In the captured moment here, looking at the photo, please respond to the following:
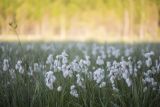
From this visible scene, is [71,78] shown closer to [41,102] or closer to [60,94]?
[60,94]

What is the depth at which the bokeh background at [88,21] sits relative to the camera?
13.6 m

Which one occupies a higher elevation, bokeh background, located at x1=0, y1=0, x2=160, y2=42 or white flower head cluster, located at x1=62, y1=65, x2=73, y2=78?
bokeh background, located at x1=0, y1=0, x2=160, y2=42

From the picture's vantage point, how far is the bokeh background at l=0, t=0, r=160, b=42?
13586 millimetres

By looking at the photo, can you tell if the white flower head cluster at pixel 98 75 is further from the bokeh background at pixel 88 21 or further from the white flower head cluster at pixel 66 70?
the bokeh background at pixel 88 21

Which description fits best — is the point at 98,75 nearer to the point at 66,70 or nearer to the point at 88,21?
the point at 66,70

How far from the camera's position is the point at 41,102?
2332mm

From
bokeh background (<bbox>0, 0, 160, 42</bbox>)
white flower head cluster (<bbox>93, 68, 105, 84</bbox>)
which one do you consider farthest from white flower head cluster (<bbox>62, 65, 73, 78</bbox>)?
bokeh background (<bbox>0, 0, 160, 42</bbox>)

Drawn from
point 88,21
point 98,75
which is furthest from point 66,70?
point 88,21

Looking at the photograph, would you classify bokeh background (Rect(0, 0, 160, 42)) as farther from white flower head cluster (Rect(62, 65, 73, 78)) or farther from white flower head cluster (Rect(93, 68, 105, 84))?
white flower head cluster (Rect(93, 68, 105, 84))

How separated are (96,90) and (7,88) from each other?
770 mm

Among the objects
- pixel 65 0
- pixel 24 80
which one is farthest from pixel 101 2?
pixel 24 80

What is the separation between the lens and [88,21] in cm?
2347

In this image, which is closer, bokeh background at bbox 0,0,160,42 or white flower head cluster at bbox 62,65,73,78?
white flower head cluster at bbox 62,65,73,78

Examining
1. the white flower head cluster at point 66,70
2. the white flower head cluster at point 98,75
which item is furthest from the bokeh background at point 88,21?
the white flower head cluster at point 98,75
